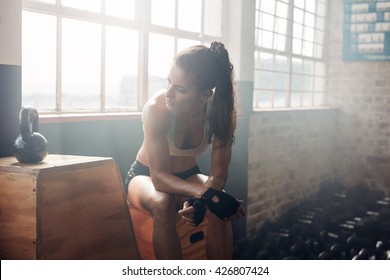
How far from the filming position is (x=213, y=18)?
14.5 ft

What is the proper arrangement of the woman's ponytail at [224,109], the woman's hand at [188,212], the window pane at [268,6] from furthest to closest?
the window pane at [268,6] → the woman's ponytail at [224,109] → the woman's hand at [188,212]

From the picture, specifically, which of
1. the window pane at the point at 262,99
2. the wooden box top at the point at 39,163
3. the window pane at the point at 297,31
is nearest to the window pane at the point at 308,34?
the window pane at the point at 297,31

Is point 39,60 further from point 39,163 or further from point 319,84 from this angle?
point 319,84

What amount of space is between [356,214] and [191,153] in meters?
3.16

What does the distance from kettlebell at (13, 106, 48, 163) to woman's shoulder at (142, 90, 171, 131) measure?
551mm

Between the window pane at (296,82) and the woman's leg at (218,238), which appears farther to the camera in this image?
the window pane at (296,82)

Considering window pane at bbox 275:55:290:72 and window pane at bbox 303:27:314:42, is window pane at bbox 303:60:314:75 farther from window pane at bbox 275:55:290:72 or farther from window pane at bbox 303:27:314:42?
window pane at bbox 275:55:290:72

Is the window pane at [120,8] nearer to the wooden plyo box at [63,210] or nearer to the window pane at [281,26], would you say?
the wooden plyo box at [63,210]

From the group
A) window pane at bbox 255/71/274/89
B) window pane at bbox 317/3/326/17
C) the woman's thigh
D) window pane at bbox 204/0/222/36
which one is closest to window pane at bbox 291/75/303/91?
window pane at bbox 255/71/274/89

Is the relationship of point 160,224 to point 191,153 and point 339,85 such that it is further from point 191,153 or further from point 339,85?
point 339,85

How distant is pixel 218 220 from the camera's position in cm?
266

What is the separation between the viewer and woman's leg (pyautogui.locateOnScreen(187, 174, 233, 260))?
2.68 meters

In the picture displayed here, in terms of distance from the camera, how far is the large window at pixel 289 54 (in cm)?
516

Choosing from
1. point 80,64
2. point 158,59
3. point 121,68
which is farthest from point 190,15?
point 80,64
